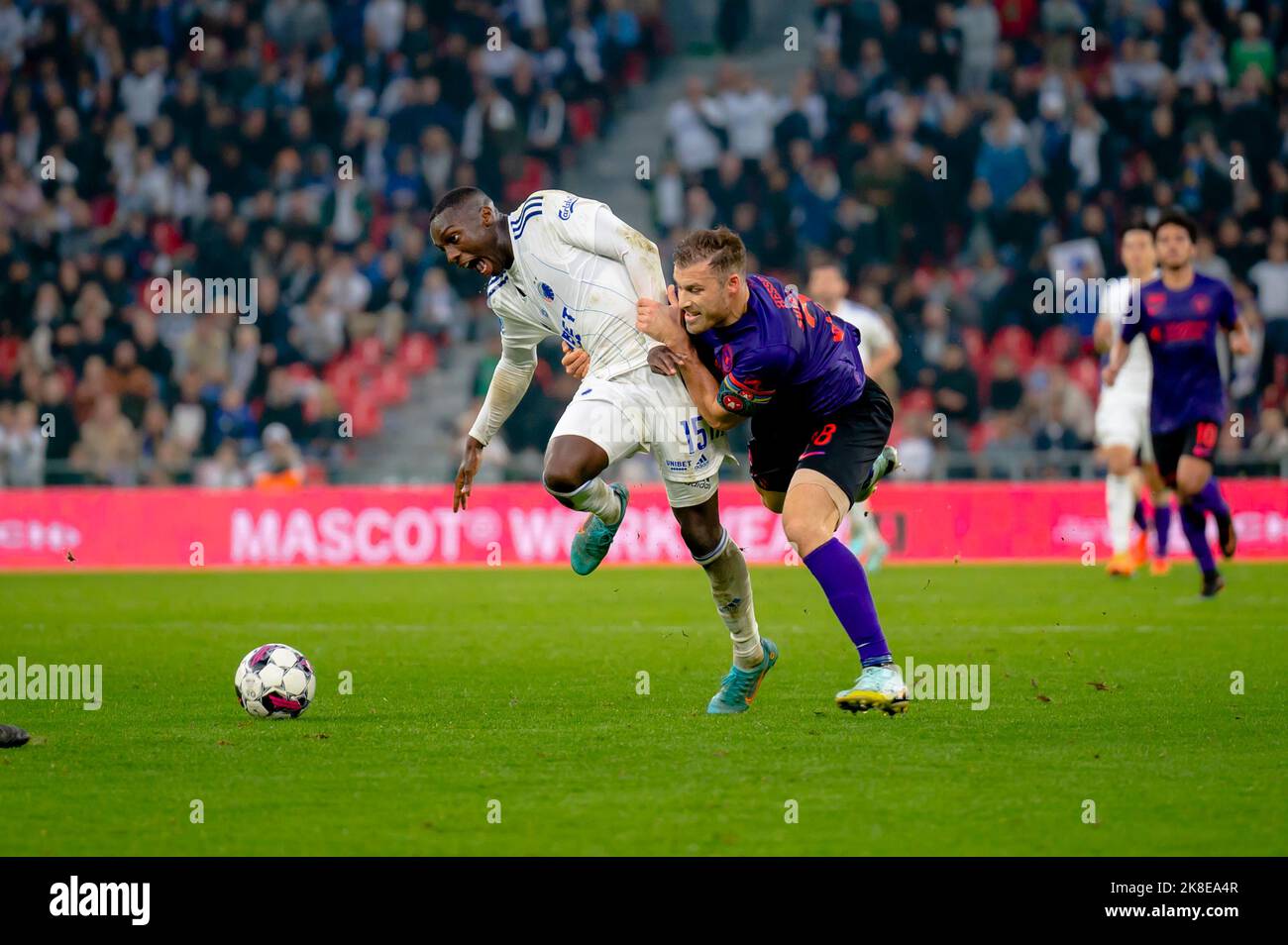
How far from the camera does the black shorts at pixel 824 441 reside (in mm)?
7258

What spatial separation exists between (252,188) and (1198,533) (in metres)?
13.9

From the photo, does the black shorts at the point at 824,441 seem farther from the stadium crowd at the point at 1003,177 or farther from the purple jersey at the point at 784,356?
the stadium crowd at the point at 1003,177

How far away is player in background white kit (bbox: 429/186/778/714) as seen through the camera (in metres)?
7.32

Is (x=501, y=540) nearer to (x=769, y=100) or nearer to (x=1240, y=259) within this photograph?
(x=769, y=100)

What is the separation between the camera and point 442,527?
1827cm

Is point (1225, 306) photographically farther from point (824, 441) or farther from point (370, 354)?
point (370, 354)

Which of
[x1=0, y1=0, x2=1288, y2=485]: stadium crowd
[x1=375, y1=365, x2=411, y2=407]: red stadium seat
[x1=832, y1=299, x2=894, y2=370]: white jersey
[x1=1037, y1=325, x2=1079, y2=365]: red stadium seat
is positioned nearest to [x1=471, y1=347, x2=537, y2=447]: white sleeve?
[x1=832, y1=299, x2=894, y2=370]: white jersey

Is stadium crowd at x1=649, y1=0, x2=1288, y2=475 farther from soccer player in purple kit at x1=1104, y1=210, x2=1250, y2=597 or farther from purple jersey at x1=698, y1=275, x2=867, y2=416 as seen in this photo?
purple jersey at x1=698, y1=275, x2=867, y2=416

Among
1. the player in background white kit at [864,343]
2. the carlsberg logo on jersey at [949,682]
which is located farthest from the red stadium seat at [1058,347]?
the carlsberg logo on jersey at [949,682]

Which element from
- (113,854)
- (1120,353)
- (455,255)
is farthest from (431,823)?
(1120,353)

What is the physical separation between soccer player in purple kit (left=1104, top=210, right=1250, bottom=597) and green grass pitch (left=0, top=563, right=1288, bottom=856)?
95 cm

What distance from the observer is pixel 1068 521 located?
18.0 metres
